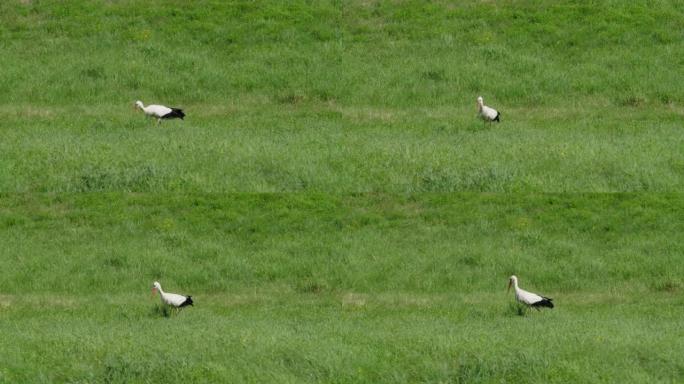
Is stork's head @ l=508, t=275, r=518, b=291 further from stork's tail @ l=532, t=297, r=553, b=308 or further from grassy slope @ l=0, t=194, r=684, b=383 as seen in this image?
stork's tail @ l=532, t=297, r=553, b=308

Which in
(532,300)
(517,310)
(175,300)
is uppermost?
(532,300)

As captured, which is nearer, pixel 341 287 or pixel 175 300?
pixel 175 300

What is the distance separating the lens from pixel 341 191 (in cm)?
3875

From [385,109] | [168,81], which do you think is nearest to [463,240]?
[385,109]

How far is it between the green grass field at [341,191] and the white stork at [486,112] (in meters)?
0.39

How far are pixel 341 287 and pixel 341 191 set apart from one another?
5.26 meters

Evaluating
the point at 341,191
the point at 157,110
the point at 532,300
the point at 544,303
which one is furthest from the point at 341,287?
the point at 157,110


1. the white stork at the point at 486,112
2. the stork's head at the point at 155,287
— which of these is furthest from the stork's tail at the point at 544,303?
the white stork at the point at 486,112

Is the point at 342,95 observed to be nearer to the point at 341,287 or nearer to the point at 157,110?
the point at 157,110

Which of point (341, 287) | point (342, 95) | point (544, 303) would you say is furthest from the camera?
point (342, 95)

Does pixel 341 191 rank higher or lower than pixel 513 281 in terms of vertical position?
lower

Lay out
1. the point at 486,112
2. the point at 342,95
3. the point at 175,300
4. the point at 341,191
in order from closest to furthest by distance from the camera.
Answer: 1. the point at 175,300
2. the point at 341,191
3. the point at 486,112
4. the point at 342,95

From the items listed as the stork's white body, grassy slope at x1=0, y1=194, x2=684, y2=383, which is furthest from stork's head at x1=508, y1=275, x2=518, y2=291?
the stork's white body

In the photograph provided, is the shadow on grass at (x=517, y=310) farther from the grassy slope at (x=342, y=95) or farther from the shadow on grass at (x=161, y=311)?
the shadow on grass at (x=161, y=311)
